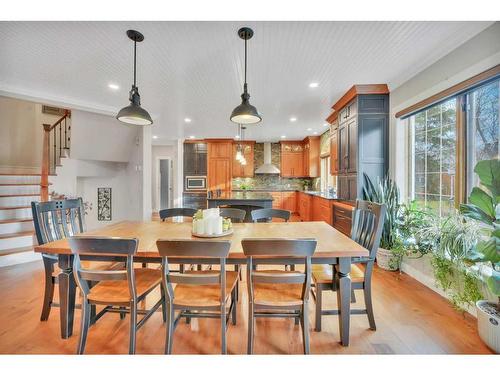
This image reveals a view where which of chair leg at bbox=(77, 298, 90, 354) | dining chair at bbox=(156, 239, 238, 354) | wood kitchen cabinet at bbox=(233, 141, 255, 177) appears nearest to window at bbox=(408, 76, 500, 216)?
dining chair at bbox=(156, 239, 238, 354)

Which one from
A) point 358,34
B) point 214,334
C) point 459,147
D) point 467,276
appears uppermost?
point 358,34

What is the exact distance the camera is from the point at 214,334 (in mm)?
1792

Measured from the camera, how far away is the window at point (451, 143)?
2049mm

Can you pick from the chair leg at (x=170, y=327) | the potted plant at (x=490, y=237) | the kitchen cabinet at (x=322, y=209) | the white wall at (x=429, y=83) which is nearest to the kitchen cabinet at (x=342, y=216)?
the kitchen cabinet at (x=322, y=209)

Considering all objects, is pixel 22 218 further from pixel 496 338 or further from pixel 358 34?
pixel 496 338

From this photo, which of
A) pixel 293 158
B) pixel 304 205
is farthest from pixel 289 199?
pixel 293 158

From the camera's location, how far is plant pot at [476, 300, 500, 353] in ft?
5.14

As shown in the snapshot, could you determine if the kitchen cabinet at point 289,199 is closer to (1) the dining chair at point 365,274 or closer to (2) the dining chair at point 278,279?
(1) the dining chair at point 365,274

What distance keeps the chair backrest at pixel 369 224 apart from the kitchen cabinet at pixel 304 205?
12.8 feet

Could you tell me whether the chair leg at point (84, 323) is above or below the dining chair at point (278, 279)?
below

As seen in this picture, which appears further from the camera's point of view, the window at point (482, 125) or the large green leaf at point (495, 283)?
the window at point (482, 125)

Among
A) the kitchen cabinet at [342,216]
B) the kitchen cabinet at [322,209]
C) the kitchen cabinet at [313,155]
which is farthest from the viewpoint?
the kitchen cabinet at [313,155]
